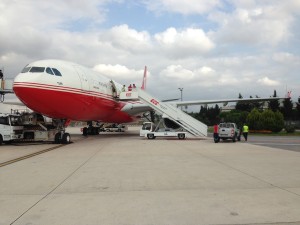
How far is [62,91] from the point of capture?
63.9ft

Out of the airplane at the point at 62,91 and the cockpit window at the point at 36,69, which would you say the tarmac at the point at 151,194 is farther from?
the cockpit window at the point at 36,69

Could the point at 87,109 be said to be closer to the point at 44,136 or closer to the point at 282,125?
the point at 44,136

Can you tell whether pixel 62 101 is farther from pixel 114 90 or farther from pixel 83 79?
pixel 114 90

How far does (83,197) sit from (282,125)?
38035 millimetres

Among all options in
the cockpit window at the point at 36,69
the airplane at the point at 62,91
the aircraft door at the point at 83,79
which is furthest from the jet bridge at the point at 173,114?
the cockpit window at the point at 36,69

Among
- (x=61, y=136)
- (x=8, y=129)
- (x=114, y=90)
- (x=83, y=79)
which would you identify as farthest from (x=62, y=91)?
(x=114, y=90)

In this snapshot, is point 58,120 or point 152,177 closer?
point 152,177

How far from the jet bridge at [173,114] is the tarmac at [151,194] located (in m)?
15.1

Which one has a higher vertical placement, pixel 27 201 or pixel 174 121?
pixel 174 121

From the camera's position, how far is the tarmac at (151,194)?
530cm

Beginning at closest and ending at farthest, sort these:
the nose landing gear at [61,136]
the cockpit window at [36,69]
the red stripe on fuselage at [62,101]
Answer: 1. the red stripe on fuselage at [62,101]
2. the cockpit window at [36,69]
3. the nose landing gear at [61,136]

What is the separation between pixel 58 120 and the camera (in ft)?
70.7

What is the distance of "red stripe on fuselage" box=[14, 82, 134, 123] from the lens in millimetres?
18234

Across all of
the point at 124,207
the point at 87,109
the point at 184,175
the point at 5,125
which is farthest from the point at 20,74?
the point at 124,207
